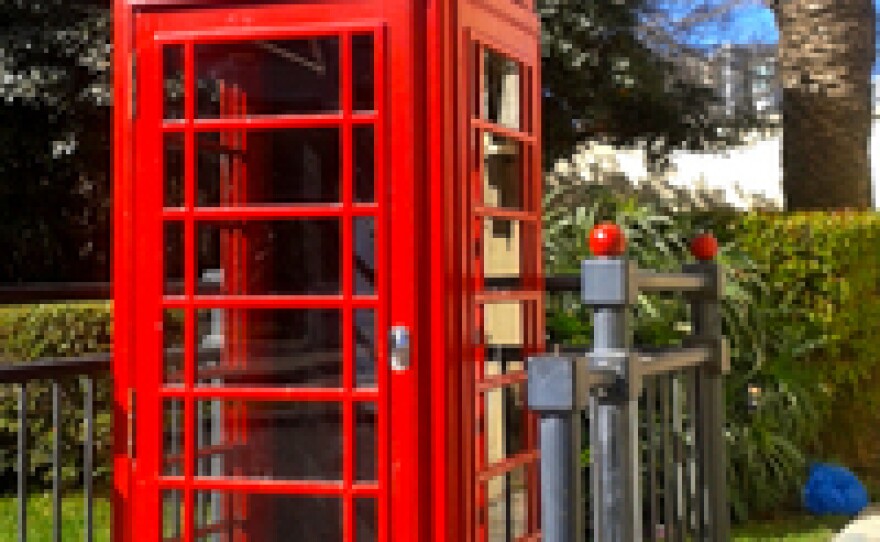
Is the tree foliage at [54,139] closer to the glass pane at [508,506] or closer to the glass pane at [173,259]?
the glass pane at [173,259]

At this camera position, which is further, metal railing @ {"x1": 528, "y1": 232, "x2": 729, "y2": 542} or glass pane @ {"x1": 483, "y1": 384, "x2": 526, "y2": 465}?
glass pane @ {"x1": 483, "y1": 384, "x2": 526, "y2": 465}

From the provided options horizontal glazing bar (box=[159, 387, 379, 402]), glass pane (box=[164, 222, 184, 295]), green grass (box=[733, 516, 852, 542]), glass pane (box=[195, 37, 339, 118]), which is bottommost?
green grass (box=[733, 516, 852, 542])

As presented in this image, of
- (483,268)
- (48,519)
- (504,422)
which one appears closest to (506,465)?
(504,422)

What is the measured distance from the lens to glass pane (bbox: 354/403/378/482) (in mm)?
3189

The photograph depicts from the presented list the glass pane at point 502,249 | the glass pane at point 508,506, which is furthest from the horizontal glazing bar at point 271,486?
the glass pane at point 502,249

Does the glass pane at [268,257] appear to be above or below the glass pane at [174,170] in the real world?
below

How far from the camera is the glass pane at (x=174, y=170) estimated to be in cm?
330

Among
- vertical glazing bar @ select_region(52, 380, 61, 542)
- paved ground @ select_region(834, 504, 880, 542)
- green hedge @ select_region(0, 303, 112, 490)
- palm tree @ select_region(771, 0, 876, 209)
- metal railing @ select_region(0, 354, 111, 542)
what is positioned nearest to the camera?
metal railing @ select_region(0, 354, 111, 542)

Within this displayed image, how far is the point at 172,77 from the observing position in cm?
333

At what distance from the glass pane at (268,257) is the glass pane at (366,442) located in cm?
35

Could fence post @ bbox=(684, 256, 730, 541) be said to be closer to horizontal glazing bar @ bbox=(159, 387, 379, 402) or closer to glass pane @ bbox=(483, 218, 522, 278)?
glass pane @ bbox=(483, 218, 522, 278)

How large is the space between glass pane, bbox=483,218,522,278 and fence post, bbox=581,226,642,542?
55cm

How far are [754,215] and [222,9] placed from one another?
4.91 meters

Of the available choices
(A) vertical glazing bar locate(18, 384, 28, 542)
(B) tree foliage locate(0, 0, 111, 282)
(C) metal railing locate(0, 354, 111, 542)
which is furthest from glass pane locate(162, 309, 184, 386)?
(B) tree foliage locate(0, 0, 111, 282)
